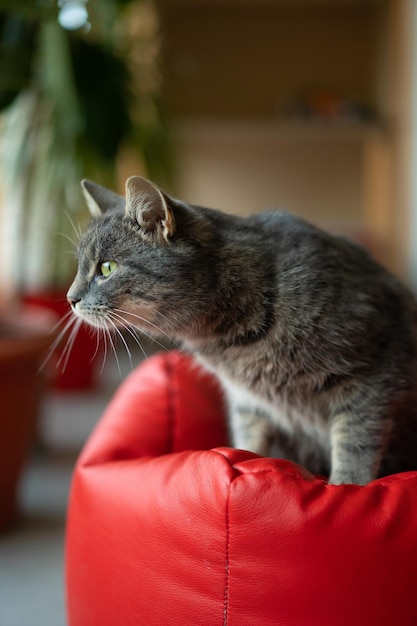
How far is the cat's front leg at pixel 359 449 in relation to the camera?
1030mm

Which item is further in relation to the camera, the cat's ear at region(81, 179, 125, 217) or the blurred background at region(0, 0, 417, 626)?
the blurred background at region(0, 0, 417, 626)

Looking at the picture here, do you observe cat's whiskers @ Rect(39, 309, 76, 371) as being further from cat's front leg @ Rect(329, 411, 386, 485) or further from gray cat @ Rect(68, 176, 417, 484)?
cat's front leg @ Rect(329, 411, 386, 485)

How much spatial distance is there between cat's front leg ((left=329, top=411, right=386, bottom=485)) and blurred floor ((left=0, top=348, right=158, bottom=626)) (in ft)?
2.09

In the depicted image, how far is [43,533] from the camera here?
1.64 meters

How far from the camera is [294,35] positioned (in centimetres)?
381

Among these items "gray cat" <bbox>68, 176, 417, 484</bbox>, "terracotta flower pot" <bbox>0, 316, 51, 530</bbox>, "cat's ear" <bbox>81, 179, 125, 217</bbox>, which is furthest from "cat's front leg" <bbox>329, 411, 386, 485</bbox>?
"terracotta flower pot" <bbox>0, 316, 51, 530</bbox>

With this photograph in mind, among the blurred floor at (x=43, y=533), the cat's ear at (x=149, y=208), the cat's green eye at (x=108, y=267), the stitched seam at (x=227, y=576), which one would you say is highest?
the cat's ear at (x=149, y=208)

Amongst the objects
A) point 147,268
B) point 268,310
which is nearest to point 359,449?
point 268,310

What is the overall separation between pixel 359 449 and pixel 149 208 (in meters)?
0.47

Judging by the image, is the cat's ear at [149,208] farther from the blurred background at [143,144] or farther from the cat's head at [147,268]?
the blurred background at [143,144]

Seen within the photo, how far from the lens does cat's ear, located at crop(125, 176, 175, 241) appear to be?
1.00 metres

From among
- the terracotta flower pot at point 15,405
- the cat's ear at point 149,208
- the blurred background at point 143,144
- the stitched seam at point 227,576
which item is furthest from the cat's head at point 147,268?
the terracotta flower pot at point 15,405

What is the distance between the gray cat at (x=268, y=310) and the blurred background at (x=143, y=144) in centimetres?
22

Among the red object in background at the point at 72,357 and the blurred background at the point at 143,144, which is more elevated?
the blurred background at the point at 143,144
